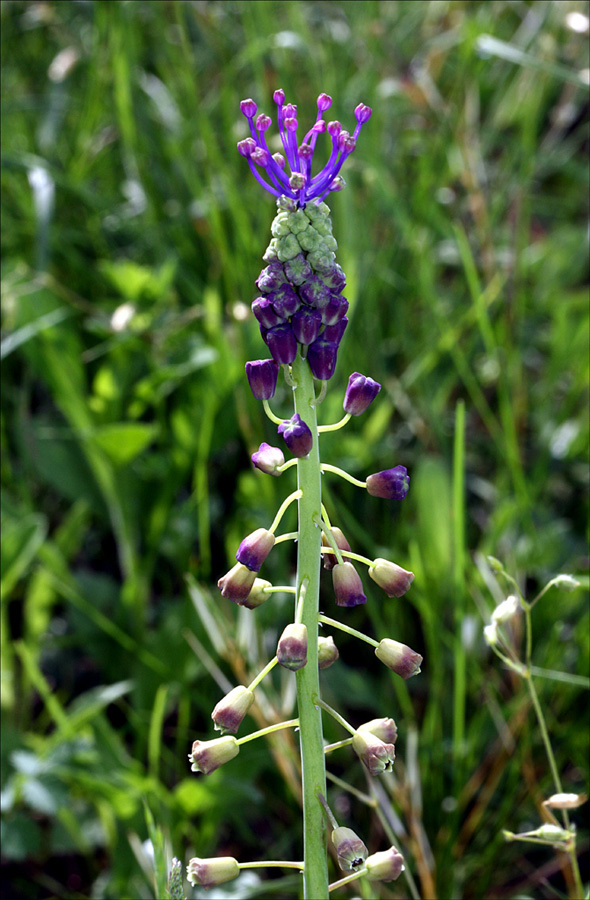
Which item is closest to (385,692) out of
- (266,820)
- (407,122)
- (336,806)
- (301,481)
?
(336,806)

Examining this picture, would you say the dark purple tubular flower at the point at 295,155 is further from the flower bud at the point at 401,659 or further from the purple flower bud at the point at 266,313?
the flower bud at the point at 401,659

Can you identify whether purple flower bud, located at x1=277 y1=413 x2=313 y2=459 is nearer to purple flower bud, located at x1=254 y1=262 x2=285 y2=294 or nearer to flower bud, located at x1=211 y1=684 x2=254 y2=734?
purple flower bud, located at x1=254 y1=262 x2=285 y2=294

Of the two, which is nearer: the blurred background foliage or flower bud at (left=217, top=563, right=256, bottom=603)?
flower bud at (left=217, top=563, right=256, bottom=603)

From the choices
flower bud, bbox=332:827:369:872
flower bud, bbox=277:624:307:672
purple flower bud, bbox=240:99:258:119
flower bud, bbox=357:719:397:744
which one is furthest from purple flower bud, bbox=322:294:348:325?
flower bud, bbox=332:827:369:872

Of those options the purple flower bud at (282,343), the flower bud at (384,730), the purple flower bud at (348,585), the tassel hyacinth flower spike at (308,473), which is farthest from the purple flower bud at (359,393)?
the flower bud at (384,730)

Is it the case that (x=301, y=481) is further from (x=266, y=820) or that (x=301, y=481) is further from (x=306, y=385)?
(x=266, y=820)

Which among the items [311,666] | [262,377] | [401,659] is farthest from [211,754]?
[262,377]
